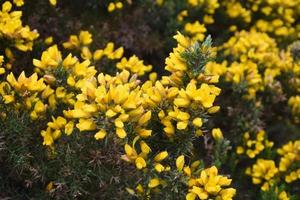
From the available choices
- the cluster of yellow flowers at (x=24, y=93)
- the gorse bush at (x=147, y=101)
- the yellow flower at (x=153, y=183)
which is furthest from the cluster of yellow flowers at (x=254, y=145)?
the cluster of yellow flowers at (x=24, y=93)

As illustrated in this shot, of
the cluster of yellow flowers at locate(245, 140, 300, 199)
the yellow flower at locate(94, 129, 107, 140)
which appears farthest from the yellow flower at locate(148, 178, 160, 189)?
the cluster of yellow flowers at locate(245, 140, 300, 199)

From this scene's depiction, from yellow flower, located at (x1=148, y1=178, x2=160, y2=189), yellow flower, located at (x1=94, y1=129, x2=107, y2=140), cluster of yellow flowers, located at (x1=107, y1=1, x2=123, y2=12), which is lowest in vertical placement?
yellow flower, located at (x1=148, y1=178, x2=160, y2=189)

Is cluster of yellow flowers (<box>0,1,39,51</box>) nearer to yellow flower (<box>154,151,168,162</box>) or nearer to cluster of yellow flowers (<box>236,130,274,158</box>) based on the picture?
yellow flower (<box>154,151,168,162</box>)

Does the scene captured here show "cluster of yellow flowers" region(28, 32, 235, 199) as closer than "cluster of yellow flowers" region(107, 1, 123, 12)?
Yes

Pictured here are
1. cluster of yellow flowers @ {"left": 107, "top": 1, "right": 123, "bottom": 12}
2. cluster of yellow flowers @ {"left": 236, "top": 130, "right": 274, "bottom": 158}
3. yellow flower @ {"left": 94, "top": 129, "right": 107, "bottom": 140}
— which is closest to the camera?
yellow flower @ {"left": 94, "top": 129, "right": 107, "bottom": 140}

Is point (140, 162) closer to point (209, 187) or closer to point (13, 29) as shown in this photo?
point (209, 187)

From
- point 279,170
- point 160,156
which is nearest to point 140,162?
point 160,156
